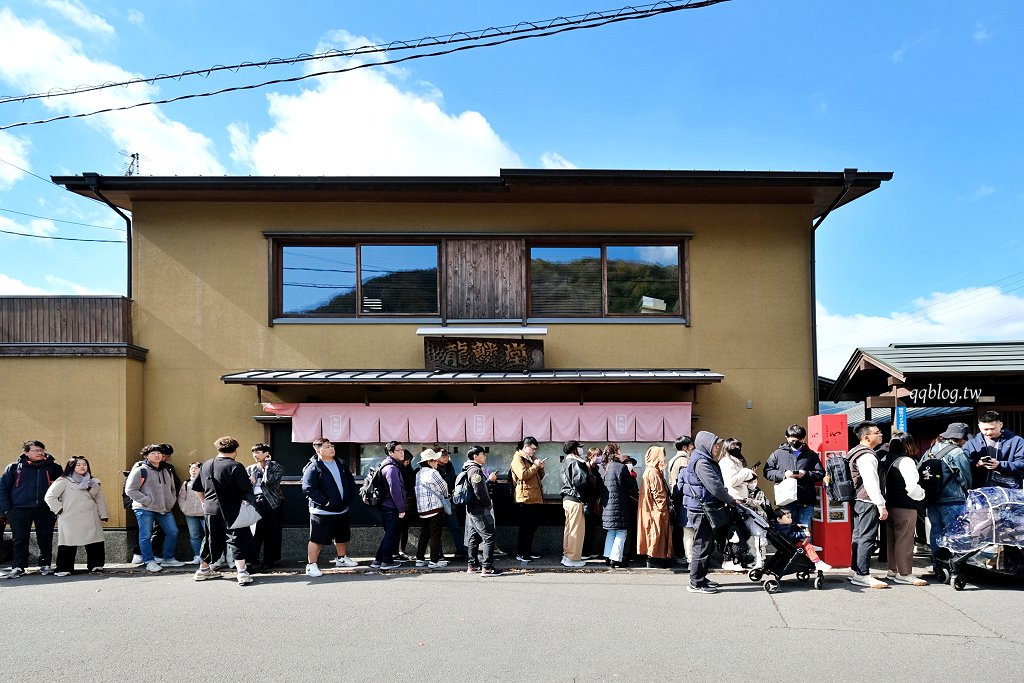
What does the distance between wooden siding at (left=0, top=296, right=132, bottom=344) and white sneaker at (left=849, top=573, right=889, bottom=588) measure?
37.9 ft

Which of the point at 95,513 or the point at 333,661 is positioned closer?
the point at 333,661

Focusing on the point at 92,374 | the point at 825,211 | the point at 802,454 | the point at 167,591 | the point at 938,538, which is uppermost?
the point at 825,211

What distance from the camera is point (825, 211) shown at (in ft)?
40.8

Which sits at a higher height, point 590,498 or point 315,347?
point 315,347

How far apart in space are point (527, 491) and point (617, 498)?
52.4 inches

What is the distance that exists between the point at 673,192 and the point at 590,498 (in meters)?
5.40

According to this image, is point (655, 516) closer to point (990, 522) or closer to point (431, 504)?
point (431, 504)

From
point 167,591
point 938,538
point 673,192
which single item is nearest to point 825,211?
point 673,192

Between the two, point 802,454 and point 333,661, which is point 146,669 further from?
point 802,454

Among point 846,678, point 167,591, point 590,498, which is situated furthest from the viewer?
point 590,498

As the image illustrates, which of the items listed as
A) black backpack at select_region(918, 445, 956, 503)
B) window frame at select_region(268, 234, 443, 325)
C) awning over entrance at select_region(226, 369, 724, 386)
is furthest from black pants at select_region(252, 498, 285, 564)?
black backpack at select_region(918, 445, 956, 503)

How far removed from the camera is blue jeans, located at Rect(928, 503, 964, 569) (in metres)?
8.88

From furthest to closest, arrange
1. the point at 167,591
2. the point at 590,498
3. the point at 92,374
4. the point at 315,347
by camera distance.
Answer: the point at 315,347 → the point at 92,374 → the point at 590,498 → the point at 167,591

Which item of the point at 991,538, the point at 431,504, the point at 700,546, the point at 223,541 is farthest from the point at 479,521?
the point at 991,538
